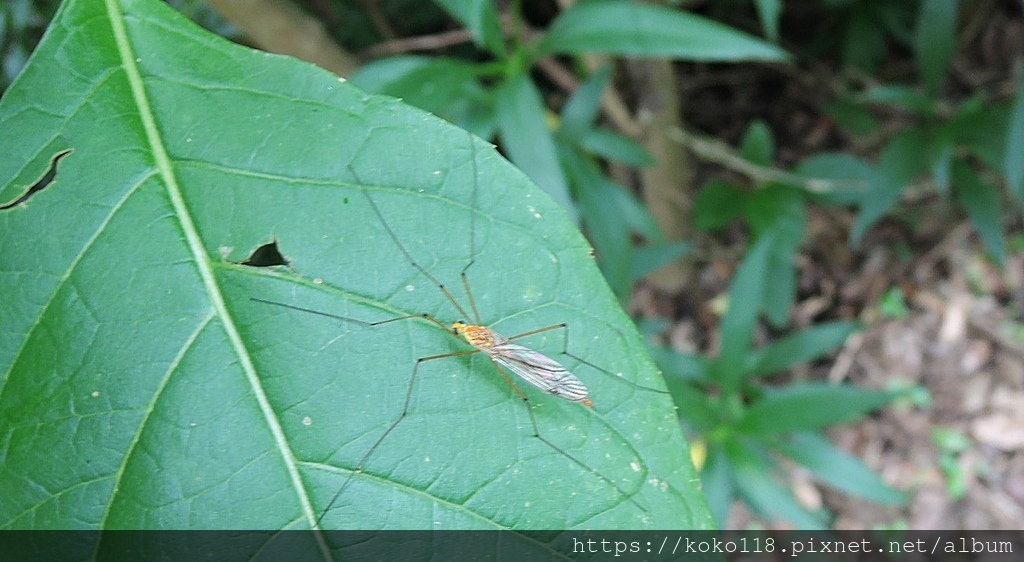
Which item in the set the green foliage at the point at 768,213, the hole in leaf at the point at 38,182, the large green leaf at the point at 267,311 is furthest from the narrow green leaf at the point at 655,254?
the hole in leaf at the point at 38,182

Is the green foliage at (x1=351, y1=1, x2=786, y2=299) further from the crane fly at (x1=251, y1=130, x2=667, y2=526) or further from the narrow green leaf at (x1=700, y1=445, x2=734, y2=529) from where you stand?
the narrow green leaf at (x1=700, y1=445, x2=734, y2=529)

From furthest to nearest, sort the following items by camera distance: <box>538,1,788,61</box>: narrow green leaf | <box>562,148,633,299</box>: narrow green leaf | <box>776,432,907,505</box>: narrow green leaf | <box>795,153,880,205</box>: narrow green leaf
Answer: <box>795,153,880,205</box>: narrow green leaf < <box>776,432,907,505</box>: narrow green leaf < <box>562,148,633,299</box>: narrow green leaf < <box>538,1,788,61</box>: narrow green leaf

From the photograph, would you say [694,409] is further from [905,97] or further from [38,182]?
[38,182]

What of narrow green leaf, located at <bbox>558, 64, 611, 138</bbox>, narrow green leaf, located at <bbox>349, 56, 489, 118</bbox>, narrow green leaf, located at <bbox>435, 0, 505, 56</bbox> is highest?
narrow green leaf, located at <bbox>435, 0, 505, 56</bbox>

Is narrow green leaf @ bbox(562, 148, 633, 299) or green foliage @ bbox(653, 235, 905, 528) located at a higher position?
narrow green leaf @ bbox(562, 148, 633, 299)

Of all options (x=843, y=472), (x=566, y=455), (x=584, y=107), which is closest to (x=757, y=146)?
(x=584, y=107)

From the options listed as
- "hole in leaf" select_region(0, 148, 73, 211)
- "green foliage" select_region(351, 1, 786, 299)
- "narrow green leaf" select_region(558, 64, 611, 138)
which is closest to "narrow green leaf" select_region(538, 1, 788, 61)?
"green foliage" select_region(351, 1, 786, 299)
